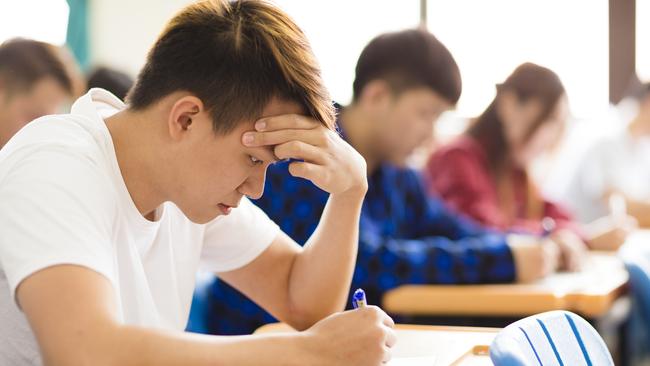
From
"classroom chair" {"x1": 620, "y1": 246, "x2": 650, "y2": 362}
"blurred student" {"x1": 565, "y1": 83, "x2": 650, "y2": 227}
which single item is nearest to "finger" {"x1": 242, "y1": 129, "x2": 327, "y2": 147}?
"classroom chair" {"x1": 620, "y1": 246, "x2": 650, "y2": 362}

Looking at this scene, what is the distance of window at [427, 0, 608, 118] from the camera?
5254 millimetres

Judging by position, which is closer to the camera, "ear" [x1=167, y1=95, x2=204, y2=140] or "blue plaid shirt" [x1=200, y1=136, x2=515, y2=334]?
"ear" [x1=167, y1=95, x2=204, y2=140]

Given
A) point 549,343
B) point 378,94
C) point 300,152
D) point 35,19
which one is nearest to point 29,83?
point 378,94

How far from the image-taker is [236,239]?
5.08ft

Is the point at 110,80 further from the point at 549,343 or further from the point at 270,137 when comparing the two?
the point at 549,343

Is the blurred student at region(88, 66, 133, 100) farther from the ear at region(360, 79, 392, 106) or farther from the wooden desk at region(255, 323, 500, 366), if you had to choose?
the wooden desk at region(255, 323, 500, 366)

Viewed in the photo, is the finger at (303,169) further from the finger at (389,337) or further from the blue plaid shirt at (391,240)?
the blue plaid shirt at (391,240)

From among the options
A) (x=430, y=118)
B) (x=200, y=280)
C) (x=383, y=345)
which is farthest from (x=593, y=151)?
(x=383, y=345)

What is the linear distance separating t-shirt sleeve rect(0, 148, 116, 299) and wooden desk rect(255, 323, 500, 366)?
53cm

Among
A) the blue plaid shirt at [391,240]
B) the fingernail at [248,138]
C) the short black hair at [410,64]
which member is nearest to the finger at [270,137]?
the fingernail at [248,138]

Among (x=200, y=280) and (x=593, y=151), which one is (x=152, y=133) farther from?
(x=593, y=151)

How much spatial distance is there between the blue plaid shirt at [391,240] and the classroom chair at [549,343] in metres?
0.88

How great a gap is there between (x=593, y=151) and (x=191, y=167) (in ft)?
10.9

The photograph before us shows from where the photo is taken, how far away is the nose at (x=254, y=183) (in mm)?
1267
